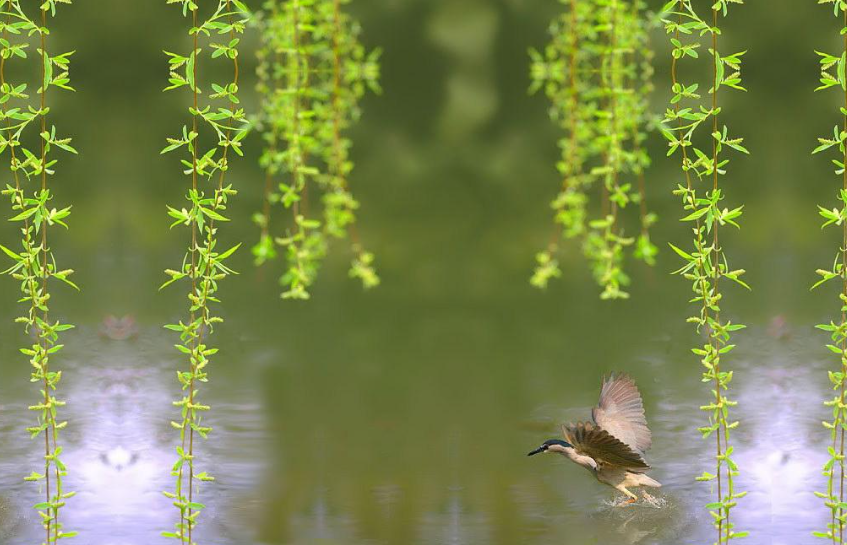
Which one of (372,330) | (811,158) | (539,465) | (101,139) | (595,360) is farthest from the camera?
(811,158)

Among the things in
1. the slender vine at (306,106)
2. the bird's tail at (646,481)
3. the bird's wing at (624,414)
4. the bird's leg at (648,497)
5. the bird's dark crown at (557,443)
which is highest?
the slender vine at (306,106)

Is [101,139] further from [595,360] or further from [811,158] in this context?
[811,158]

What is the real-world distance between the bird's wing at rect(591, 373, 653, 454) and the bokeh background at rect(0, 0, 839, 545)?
164mm

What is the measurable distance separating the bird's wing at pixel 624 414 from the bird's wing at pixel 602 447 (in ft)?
0.34

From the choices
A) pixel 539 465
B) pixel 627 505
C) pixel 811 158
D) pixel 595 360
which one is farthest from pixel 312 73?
pixel 811 158

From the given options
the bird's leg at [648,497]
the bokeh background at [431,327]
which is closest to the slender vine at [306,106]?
the bokeh background at [431,327]

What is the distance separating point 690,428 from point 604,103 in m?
1.39

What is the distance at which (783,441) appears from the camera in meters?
3.71

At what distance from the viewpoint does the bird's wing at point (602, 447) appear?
3.11 meters

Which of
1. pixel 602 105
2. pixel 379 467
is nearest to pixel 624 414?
pixel 379 467

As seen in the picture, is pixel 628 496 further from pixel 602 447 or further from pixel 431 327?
pixel 431 327

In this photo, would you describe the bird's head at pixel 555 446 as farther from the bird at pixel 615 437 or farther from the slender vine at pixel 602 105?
the slender vine at pixel 602 105

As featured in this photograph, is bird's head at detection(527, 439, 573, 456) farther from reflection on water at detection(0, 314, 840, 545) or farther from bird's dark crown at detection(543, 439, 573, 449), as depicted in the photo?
reflection on water at detection(0, 314, 840, 545)

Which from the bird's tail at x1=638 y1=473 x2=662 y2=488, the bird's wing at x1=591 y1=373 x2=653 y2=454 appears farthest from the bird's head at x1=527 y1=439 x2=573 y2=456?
the bird's tail at x1=638 y1=473 x2=662 y2=488
